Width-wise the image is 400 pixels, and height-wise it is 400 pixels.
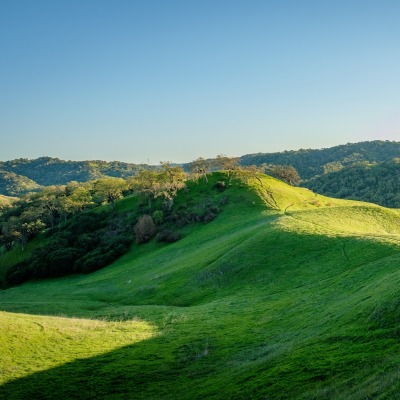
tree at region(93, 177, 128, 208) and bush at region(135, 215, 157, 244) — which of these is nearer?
bush at region(135, 215, 157, 244)

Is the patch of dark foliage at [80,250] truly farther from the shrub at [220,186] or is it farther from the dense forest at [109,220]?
the shrub at [220,186]

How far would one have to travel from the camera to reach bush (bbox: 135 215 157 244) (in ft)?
331

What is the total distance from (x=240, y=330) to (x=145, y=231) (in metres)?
72.5

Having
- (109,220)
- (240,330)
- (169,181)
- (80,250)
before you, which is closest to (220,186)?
(169,181)

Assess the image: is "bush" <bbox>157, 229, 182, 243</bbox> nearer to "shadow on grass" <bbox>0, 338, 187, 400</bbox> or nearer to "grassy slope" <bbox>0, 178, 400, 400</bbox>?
"grassy slope" <bbox>0, 178, 400, 400</bbox>

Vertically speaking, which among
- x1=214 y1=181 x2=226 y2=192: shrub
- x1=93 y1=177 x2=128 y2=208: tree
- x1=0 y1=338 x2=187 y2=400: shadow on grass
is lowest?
x1=0 y1=338 x2=187 y2=400: shadow on grass

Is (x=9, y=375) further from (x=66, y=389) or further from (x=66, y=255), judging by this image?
(x=66, y=255)

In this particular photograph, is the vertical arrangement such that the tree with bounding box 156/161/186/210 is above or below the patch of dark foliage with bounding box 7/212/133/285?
above

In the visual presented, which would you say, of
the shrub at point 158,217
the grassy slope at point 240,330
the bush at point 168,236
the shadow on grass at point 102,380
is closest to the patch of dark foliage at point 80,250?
the shrub at point 158,217

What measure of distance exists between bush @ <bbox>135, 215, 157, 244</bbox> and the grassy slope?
3756 cm

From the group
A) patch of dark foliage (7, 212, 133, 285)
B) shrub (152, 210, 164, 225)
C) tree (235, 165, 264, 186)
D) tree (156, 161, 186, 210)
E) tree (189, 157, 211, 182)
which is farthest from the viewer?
tree (189, 157, 211, 182)

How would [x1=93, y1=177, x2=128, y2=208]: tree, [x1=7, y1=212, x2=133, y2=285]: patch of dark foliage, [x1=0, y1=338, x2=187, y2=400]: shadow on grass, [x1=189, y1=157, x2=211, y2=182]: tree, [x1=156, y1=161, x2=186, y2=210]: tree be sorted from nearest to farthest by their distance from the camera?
[x1=0, y1=338, x2=187, y2=400]: shadow on grass
[x1=7, y1=212, x2=133, y2=285]: patch of dark foliage
[x1=156, y1=161, x2=186, y2=210]: tree
[x1=189, y1=157, x2=211, y2=182]: tree
[x1=93, y1=177, x2=128, y2=208]: tree

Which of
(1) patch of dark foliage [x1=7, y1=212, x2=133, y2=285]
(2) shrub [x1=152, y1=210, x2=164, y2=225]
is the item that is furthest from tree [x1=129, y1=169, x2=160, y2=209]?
(2) shrub [x1=152, y1=210, x2=164, y2=225]

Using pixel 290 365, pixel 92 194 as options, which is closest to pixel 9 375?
pixel 290 365
